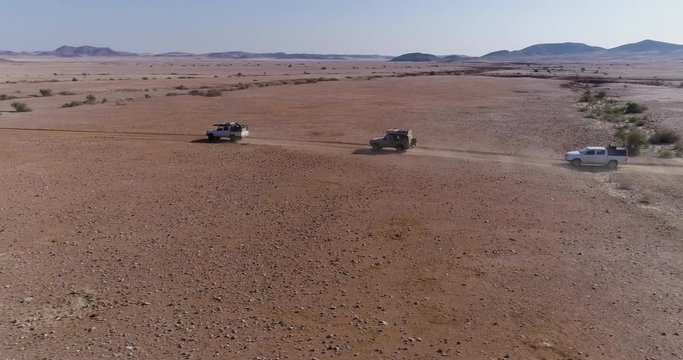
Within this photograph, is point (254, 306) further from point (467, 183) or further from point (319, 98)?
point (319, 98)

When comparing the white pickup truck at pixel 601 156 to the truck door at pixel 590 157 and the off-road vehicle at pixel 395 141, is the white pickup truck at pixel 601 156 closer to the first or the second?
the truck door at pixel 590 157

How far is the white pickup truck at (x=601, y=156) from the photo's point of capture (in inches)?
1219

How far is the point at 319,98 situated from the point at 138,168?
156ft

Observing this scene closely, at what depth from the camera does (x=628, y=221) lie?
21.7 metres

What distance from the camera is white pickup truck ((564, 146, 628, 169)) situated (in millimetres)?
30969

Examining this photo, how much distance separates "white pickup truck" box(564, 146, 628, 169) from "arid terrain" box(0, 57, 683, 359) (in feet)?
1.94

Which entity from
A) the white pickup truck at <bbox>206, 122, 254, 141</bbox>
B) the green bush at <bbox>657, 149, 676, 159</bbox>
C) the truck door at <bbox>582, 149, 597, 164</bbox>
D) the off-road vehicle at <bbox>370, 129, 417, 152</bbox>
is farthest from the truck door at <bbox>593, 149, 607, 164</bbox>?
the white pickup truck at <bbox>206, 122, 254, 141</bbox>

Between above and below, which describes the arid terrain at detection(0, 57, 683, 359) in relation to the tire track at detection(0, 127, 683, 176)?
below

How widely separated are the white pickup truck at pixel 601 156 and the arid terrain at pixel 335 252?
0.59 m

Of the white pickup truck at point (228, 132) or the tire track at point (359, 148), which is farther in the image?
the white pickup truck at point (228, 132)

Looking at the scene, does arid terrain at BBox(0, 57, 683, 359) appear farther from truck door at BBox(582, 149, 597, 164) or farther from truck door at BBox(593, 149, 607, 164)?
truck door at BBox(593, 149, 607, 164)

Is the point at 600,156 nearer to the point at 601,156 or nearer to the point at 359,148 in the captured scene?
the point at 601,156

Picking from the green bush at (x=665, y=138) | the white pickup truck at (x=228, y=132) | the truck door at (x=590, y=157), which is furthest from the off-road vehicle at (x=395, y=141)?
the green bush at (x=665, y=138)

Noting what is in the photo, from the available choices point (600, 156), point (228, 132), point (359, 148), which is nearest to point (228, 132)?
point (228, 132)
